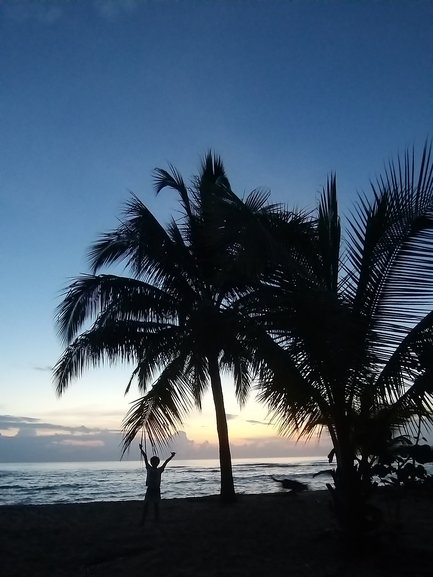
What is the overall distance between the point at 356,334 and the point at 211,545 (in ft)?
13.3

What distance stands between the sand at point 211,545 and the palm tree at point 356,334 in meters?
0.68

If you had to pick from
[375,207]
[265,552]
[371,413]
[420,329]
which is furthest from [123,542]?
[375,207]

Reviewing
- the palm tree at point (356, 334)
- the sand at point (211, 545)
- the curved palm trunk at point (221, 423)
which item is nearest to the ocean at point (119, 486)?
the curved palm trunk at point (221, 423)

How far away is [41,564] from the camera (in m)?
6.64

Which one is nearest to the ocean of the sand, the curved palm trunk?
the curved palm trunk

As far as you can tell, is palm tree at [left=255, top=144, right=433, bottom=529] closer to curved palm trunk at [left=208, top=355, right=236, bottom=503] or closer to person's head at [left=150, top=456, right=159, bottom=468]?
person's head at [left=150, top=456, right=159, bottom=468]

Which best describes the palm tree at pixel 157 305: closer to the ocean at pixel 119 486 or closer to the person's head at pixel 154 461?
the person's head at pixel 154 461

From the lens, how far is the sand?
593cm

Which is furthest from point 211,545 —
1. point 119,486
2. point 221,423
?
point 119,486

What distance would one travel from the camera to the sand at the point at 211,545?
19.4ft

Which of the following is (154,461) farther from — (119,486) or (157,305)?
(119,486)

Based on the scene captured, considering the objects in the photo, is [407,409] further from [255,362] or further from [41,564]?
[41,564]

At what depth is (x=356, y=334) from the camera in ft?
18.7

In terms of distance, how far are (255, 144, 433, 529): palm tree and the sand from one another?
677mm
